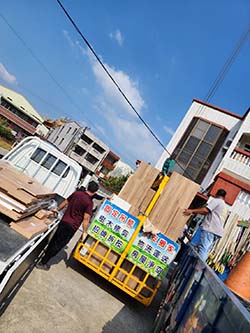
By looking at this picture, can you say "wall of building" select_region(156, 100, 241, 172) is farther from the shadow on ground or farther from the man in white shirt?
the shadow on ground

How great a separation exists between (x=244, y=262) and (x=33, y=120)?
186ft

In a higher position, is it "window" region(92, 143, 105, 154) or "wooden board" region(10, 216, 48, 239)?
"window" region(92, 143, 105, 154)

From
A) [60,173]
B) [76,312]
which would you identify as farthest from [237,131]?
[76,312]

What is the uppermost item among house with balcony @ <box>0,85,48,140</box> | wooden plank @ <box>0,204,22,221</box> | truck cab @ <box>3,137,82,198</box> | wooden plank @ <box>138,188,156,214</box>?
house with balcony @ <box>0,85,48,140</box>

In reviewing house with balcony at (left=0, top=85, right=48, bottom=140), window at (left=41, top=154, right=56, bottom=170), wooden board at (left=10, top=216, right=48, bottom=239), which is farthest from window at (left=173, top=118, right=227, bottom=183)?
house with balcony at (left=0, top=85, right=48, bottom=140)

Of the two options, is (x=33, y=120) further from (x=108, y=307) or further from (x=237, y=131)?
(x=108, y=307)

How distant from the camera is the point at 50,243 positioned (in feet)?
15.6

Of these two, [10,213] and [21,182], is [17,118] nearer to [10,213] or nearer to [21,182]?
[21,182]

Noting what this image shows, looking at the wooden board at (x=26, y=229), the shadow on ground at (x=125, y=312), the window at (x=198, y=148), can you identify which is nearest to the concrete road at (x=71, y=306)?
the shadow on ground at (x=125, y=312)

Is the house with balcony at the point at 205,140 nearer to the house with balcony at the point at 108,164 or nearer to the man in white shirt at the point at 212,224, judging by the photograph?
the man in white shirt at the point at 212,224

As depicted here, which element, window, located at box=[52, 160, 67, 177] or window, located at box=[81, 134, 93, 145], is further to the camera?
window, located at box=[81, 134, 93, 145]

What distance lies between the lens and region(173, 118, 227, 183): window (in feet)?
51.2

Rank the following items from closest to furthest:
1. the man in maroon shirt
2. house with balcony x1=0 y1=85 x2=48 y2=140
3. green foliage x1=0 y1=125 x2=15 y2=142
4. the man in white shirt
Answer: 1. the man in maroon shirt
2. the man in white shirt
3. green foliage x1=0 y1=125 x2=15 y2=142
4. house with balcony x1=0 y1=85 x2=48 y2=140

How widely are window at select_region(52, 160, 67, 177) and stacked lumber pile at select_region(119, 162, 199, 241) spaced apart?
249 centimetres
